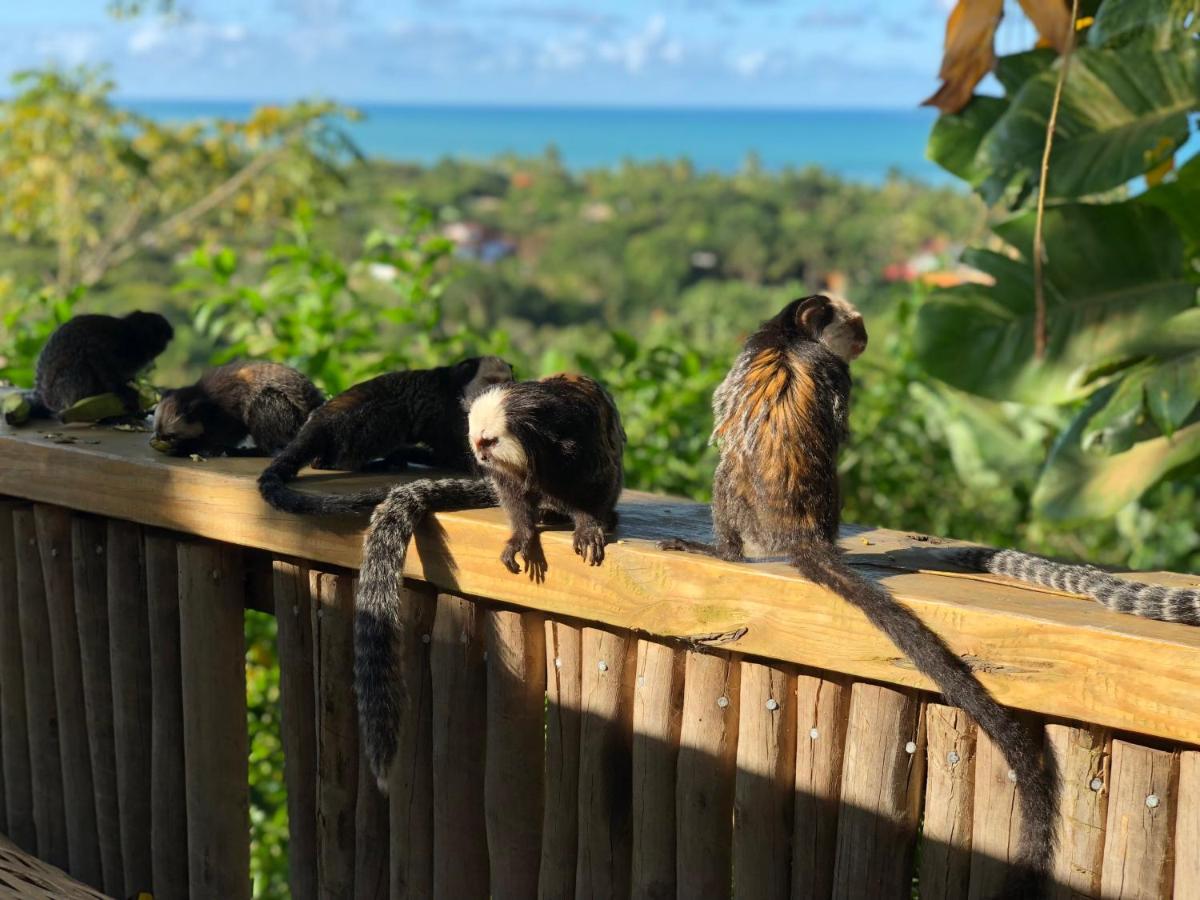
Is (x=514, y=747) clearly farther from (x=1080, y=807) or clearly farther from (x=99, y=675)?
(x=99, y=675)

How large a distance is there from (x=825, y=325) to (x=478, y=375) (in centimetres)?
84


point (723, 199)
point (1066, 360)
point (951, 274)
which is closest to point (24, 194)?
point (951, 274)

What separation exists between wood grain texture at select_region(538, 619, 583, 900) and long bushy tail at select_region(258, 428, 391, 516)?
47 cm

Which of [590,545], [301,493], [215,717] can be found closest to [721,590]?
[590,545]

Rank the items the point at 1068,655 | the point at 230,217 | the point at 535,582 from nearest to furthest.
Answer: the point at 1068,655, the point at 535,582, the point at 230,217

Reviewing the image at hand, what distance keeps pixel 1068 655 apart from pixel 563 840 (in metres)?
1.13

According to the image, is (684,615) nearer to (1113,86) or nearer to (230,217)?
(1113,86)

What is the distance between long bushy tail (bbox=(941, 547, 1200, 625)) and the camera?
2.00 metres

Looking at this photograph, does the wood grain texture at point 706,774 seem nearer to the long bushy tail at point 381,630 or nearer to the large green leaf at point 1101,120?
the long bushy tail at point 381,630

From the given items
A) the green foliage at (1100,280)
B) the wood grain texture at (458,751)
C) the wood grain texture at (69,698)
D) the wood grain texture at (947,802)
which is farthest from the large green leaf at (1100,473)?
the wood grain texture at (69,698)

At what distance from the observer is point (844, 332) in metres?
2.58

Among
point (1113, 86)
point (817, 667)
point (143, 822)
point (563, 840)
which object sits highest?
point (1113, 86)

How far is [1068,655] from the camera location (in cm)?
194

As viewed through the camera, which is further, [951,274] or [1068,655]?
[951,274]
